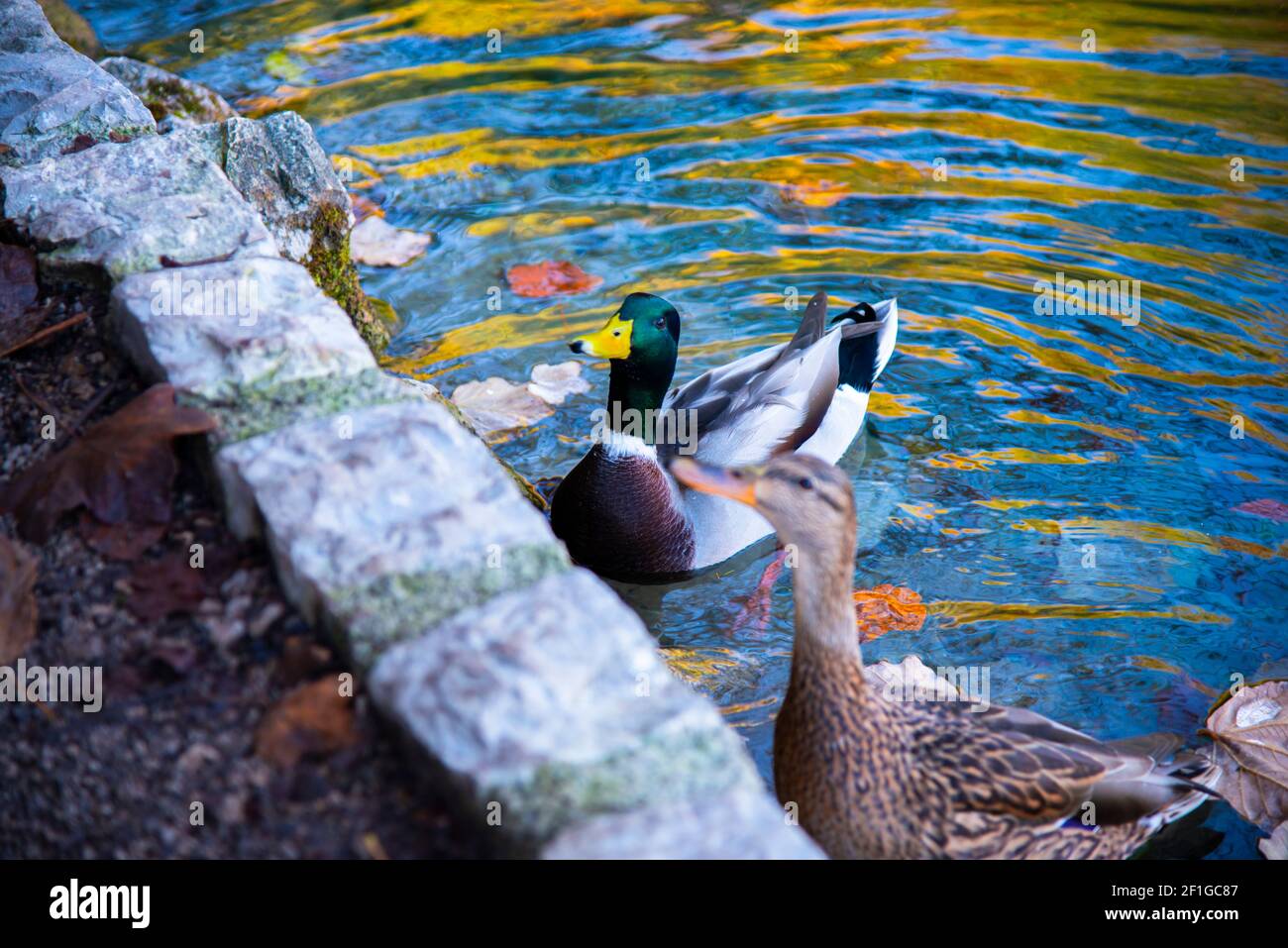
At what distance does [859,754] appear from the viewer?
260cm

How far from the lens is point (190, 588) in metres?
2.29

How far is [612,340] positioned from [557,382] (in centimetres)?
121

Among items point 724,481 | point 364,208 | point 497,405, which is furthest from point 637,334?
point 364,208

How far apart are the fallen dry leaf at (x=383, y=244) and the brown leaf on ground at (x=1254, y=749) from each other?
14.5 feet

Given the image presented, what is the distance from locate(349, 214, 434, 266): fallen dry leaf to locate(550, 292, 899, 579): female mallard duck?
1999mm

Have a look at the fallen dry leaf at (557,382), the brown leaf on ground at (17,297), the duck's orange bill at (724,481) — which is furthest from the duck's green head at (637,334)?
the brown leaf on ground at (17,297)

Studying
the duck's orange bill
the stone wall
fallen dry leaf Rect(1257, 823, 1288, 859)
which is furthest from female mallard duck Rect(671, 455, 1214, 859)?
fallen dry leaf Rect(1257, 823, 1288, 859)

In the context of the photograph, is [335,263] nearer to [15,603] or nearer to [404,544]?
[15,603]

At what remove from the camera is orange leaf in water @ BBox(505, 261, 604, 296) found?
231 inches

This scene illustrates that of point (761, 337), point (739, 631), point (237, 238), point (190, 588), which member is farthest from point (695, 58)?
point (190, 588)

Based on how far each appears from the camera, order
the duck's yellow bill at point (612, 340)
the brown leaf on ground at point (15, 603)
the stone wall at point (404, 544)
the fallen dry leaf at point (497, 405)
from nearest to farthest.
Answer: the stone wall at point (404, 544) < the brown leaf on ground at point (15, 603) < the duck's yellow bill at point (612, 340) < the fallen dry leaf at point (497, 405)

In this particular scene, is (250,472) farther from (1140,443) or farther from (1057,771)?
(1140,443)

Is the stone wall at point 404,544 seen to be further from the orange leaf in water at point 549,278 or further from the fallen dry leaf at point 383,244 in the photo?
the fallen dry leaf at point 383,244

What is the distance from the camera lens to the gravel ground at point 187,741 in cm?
191
